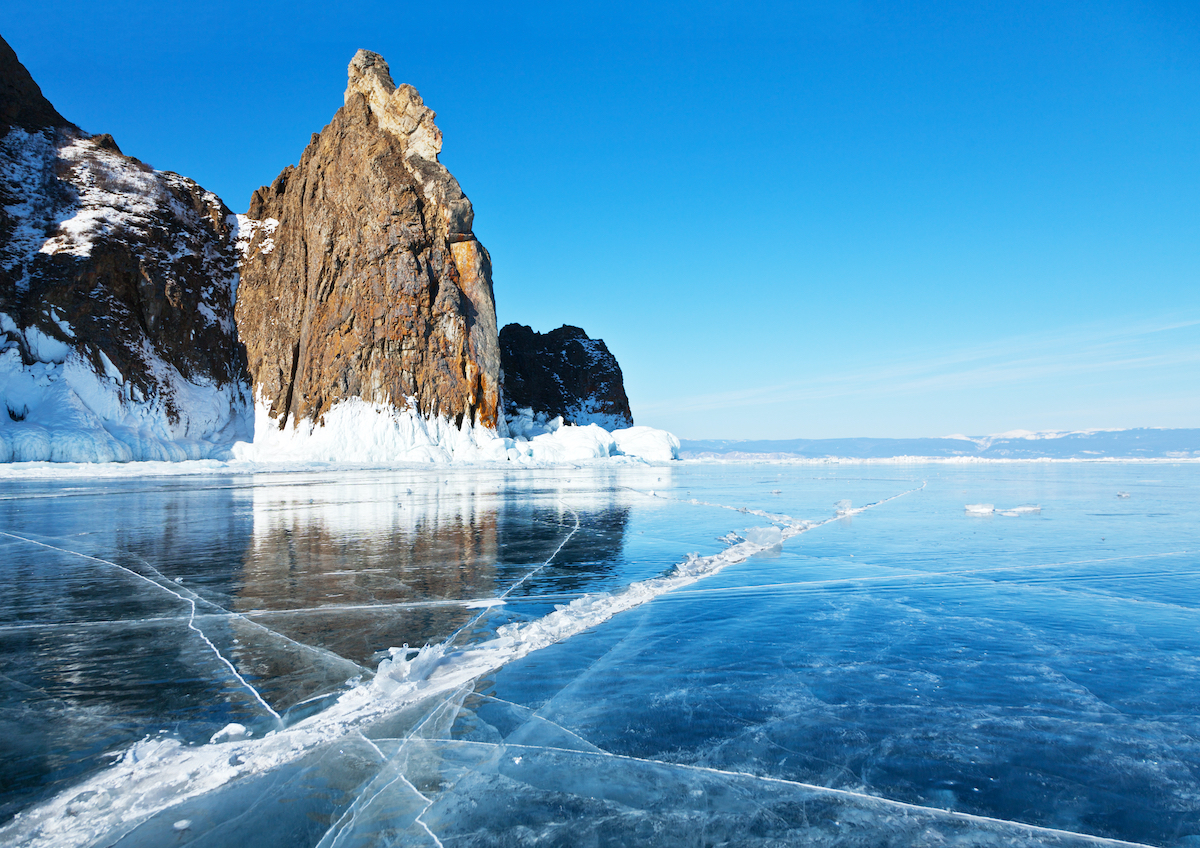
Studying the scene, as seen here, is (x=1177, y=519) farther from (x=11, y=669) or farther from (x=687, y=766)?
(x=11, y=669)

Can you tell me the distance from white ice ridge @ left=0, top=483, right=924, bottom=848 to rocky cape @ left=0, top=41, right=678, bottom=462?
37.1 meters

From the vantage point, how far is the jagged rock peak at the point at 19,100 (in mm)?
42281

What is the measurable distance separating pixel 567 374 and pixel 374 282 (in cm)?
3396

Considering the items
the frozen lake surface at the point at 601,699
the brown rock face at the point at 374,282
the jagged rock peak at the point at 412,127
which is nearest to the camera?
the frozen lake surface at the point at 601,699

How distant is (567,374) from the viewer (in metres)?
73.6

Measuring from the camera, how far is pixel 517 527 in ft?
33.8

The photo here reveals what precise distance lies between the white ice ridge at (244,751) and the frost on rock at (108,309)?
37.2 meters

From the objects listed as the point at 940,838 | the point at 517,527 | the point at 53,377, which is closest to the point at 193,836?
the point at 940,838

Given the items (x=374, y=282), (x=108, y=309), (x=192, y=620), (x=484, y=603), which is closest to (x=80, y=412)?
(x=108, y=309)

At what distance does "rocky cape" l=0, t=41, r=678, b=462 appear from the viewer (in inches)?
1476

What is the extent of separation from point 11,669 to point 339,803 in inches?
112

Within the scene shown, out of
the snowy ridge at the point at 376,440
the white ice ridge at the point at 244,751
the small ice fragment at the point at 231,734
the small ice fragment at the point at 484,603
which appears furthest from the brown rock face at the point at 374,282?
the small ice fragment at the point at 231,734

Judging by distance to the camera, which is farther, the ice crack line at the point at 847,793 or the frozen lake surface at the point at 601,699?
the frozen lake surface at the point at 601,699

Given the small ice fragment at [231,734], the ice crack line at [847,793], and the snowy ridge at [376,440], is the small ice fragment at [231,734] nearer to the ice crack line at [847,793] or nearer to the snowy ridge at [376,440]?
the ice crack line at [847,793]
